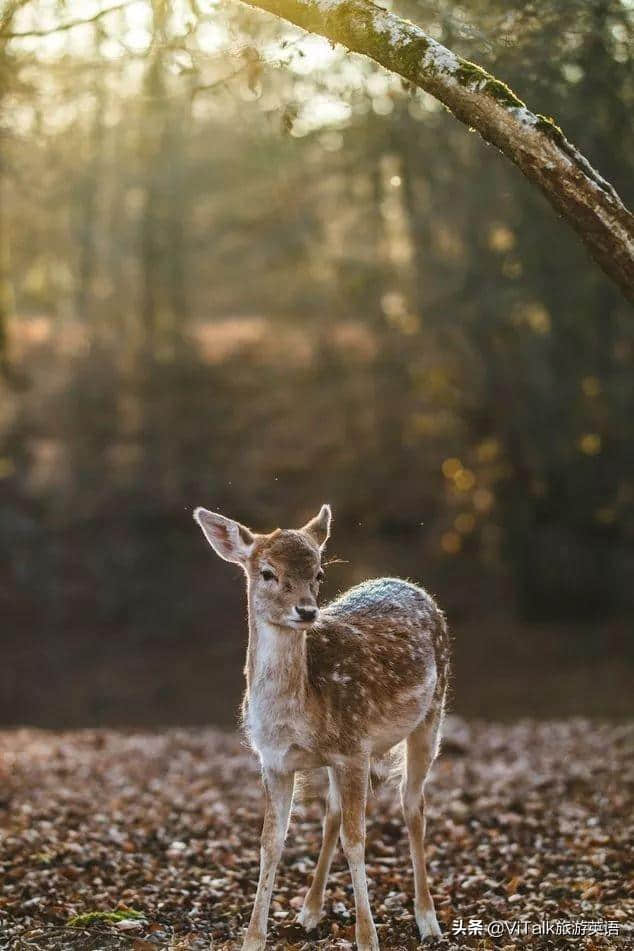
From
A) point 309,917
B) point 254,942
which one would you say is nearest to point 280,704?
point 254,942

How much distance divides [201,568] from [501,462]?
727 cm

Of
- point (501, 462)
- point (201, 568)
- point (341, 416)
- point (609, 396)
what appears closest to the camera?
point (609, 396)

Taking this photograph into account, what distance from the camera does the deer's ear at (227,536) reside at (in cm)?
632

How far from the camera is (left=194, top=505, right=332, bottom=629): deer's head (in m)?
6.03

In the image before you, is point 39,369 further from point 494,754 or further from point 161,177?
point 494,754

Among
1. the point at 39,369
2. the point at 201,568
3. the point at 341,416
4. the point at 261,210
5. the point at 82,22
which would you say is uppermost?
the point at 261,210

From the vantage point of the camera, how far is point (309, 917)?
6.86 meters

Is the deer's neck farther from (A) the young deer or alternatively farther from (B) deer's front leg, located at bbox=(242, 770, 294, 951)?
(B) deer's front leg, located at bbox=(242, 770, 294, 951)

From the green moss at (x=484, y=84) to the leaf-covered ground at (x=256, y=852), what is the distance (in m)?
3.97

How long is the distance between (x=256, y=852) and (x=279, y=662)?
3.22m

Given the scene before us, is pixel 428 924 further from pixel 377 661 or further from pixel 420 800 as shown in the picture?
pixel 377 661

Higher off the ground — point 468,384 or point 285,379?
point 285,379

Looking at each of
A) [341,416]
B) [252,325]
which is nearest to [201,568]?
[341,416]

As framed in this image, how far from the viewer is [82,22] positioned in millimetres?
7496
